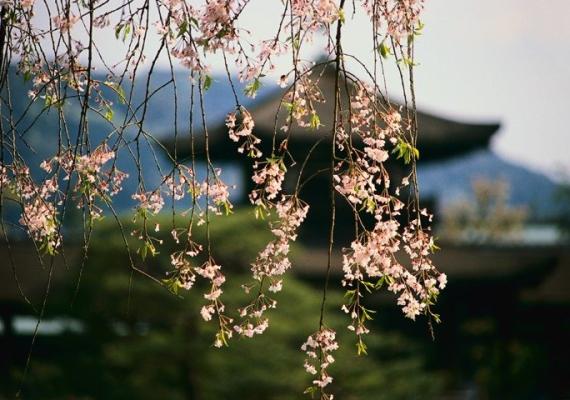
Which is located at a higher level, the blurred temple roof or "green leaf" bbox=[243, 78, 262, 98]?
the blurred temple roof

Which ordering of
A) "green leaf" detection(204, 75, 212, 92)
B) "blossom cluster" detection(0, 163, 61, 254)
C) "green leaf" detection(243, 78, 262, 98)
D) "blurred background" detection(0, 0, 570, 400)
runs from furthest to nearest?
"blurred background" detection(0, 0, 570, 400), "blossom cluster" detection(0, 163, 61, 254), "green leaf" detection(243, 78, 262, 98), "green leaf" detection(204, 75, 212, 92)

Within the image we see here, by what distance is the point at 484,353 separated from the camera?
17.1m

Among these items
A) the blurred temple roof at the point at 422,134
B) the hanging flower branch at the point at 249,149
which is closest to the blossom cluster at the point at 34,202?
the hanging flower branch at the point at 249,149

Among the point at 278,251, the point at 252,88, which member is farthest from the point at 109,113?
the point at 278,251

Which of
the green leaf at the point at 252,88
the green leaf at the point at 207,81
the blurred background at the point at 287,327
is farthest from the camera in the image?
the blurred background at the point at 287,327

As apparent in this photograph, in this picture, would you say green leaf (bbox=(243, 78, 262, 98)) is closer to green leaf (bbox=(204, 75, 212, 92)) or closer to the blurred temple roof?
green leaf (bbox=(204, 75, 212, 92))

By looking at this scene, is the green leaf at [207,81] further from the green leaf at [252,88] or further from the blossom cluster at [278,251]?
the blossom cluster at [278,251]

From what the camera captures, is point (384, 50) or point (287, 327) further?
point (287, 327)

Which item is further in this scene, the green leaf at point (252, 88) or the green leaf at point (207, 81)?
the green leaf at point (252, 88)

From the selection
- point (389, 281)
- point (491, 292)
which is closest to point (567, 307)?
point (491, 292)

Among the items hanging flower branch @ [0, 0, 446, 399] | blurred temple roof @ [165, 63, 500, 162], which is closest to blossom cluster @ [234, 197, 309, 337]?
hanging flower branch @ [0, 0, 446, 399]

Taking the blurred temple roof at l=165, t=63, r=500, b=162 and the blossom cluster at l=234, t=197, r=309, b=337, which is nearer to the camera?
the blossom cluster at l=234, t=197, r=309, b=337

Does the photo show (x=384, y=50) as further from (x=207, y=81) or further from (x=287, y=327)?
(x=287, y=327)

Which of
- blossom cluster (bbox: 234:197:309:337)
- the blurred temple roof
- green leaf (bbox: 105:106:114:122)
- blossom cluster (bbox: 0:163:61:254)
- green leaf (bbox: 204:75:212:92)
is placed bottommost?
blossom cluster (bbox: 234:197:309:337)
